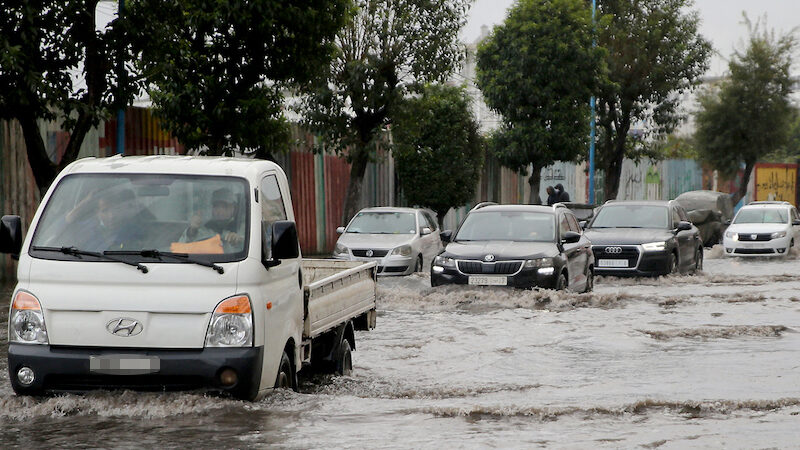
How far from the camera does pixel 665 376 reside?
35.1 ft

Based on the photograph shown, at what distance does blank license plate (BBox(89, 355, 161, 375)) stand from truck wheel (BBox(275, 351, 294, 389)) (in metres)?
1.02

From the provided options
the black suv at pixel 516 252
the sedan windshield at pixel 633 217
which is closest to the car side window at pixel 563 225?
the black suv at pixel 516 252

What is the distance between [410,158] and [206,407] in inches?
1021

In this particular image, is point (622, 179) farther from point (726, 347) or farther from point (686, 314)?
point (726, 347)

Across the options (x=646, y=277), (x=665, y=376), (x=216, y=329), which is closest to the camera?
(x=216, y=329)

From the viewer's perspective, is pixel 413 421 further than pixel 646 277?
No

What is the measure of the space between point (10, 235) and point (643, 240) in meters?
15.6

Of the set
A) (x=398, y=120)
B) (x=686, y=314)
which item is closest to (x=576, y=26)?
(x=398, y=120)

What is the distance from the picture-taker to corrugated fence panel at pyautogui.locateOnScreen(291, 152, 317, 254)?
96.5 feet

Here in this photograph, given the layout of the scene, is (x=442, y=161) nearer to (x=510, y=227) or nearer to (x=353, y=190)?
(x=353, y=190)

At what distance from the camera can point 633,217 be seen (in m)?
23.7

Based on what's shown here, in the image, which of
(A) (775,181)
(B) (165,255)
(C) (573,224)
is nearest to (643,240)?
(C) (573,224)

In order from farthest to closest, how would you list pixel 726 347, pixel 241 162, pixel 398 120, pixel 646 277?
pixel 398 120 < pixel 646 277 < pixel 726 347 < pixel 241 162

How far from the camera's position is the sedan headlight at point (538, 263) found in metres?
17.0
